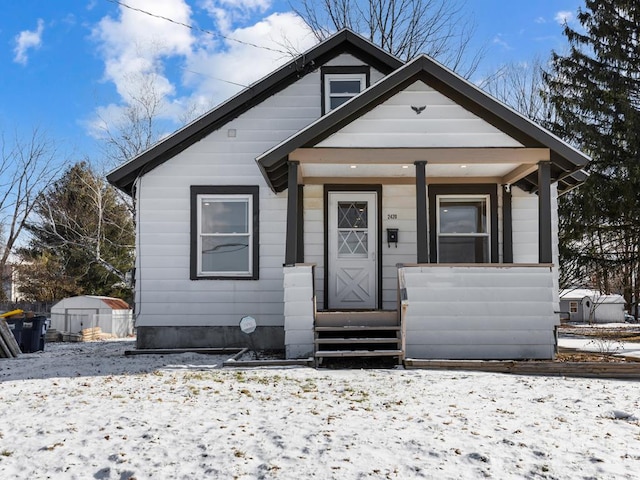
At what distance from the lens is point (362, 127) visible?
8.62m

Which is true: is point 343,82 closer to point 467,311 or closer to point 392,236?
point 392,236

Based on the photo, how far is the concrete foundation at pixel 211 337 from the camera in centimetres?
1018

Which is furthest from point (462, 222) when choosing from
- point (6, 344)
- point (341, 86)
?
point (6, 344)

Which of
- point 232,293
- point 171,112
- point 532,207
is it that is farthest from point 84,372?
point 171,112

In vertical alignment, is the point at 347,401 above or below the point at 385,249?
below

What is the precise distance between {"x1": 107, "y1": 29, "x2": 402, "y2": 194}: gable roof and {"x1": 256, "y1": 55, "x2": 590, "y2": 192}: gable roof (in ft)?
7.16

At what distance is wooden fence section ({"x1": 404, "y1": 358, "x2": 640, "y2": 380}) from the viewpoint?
23.3 feet

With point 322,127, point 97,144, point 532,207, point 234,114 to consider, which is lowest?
point 532,207

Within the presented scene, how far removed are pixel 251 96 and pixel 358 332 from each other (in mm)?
4767

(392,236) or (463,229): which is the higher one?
(463,229)

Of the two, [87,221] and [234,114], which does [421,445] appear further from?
[87,221]

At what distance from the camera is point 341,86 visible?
36.3 ft

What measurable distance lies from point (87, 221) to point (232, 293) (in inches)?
706

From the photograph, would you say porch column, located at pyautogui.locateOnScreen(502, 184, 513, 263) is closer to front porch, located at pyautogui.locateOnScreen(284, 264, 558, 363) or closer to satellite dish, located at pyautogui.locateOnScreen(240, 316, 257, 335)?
front porch, located at pyautogui.locateOnScreen(284, 264, 558, 363)
